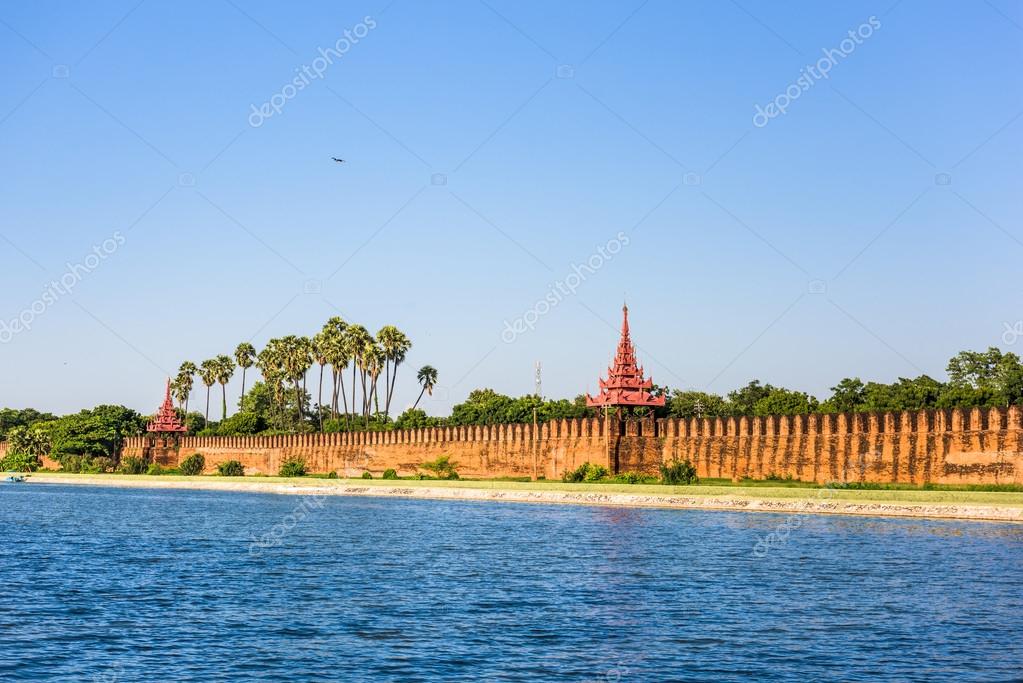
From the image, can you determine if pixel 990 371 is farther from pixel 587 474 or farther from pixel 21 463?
pixel 21 463

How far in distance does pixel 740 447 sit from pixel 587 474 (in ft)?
34.1

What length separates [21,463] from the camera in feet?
410

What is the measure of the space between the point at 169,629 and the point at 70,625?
194 cm

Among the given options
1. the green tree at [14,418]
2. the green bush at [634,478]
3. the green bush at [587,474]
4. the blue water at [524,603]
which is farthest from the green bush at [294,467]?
the green tree at [14,418]

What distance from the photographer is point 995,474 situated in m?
48.3

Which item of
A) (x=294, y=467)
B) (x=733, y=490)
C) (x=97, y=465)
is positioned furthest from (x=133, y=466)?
(x=733, y=490)

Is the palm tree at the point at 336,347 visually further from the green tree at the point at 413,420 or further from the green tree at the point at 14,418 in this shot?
the green tree at the point at 14,418

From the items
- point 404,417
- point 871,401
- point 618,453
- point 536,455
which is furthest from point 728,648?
point 404,417

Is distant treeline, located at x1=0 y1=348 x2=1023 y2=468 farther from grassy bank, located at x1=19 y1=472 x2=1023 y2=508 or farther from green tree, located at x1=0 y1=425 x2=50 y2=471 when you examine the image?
grassy bank, located at x1=19 y1=472 x2=1023 y2=508

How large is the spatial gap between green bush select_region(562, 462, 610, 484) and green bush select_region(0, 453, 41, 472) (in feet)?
259

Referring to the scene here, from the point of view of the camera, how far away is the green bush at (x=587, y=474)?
66375mm

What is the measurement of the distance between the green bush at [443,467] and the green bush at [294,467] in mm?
17264

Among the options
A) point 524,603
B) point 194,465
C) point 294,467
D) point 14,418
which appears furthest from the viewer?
point 14,418

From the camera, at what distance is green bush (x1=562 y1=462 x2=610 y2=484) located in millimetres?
66375
